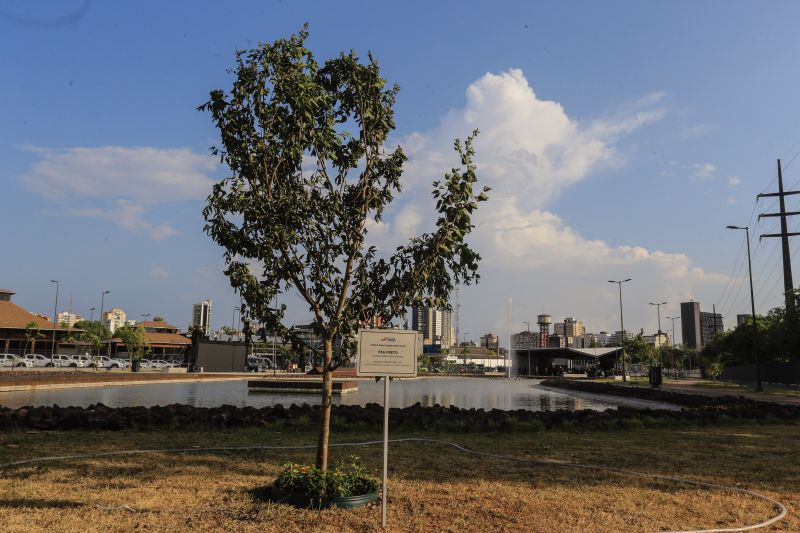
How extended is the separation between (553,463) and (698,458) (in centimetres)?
303

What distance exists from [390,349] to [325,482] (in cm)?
196

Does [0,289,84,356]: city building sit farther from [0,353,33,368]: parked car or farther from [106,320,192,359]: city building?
[0,353,33,368]: parked car

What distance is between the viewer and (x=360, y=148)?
7.85 meters

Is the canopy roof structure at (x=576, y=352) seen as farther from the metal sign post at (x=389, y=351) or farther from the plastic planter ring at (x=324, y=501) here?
the metal sign post at (x=389, y=351)

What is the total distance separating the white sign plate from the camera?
20.6 feet

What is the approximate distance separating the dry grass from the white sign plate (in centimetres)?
167

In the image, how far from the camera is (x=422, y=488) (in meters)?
7.83

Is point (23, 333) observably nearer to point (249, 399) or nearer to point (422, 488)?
point (249, 399)

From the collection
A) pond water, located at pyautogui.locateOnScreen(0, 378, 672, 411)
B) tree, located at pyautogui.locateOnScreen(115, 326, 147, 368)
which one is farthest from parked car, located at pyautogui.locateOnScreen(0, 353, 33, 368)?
pond water, located at pyautogui.locateOnScreen(0, 378, 672, 411)

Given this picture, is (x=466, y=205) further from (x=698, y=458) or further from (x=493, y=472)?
(x=698, y=458)

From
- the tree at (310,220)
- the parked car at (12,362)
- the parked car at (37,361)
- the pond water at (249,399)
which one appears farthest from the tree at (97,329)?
the tree at (310,220)

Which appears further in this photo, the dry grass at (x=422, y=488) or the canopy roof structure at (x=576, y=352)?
the canopy roof structure at (x=576, y=352)

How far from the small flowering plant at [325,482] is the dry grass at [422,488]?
295 millimetres

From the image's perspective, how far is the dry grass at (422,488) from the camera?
245 inches
